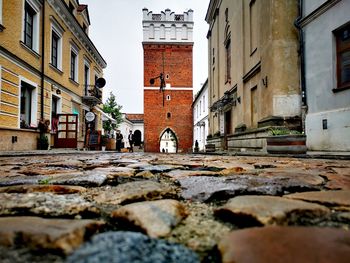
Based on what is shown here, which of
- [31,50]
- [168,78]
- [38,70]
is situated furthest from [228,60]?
[168,78]

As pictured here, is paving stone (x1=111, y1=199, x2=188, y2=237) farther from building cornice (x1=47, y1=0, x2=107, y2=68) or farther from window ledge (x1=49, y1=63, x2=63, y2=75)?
building cornice (x1=47, y1=0, x2=107, y2=68)

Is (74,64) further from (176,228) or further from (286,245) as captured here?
(286,245)

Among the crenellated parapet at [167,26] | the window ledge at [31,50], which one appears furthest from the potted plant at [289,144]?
the crenellated parapet at [167,26]

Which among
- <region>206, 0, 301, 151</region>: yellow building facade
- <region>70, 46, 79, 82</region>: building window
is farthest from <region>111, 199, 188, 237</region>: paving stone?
<region>70, 46, 79, 82</region>: building window

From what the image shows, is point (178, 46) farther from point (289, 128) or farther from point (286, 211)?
point (286, 211)

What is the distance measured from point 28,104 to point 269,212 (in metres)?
12.3

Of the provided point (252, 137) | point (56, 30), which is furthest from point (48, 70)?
point (252, 137)

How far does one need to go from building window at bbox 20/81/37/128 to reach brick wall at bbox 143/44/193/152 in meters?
18.3

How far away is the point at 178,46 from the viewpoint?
30.4 metres

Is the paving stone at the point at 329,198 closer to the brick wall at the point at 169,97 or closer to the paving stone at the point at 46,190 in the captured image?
the paving stone at the point at 46,190

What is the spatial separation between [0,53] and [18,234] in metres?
10.3

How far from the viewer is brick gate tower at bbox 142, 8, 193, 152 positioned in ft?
97.0

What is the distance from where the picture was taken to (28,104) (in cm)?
1130

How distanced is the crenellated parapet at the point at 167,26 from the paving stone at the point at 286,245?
101 ft
